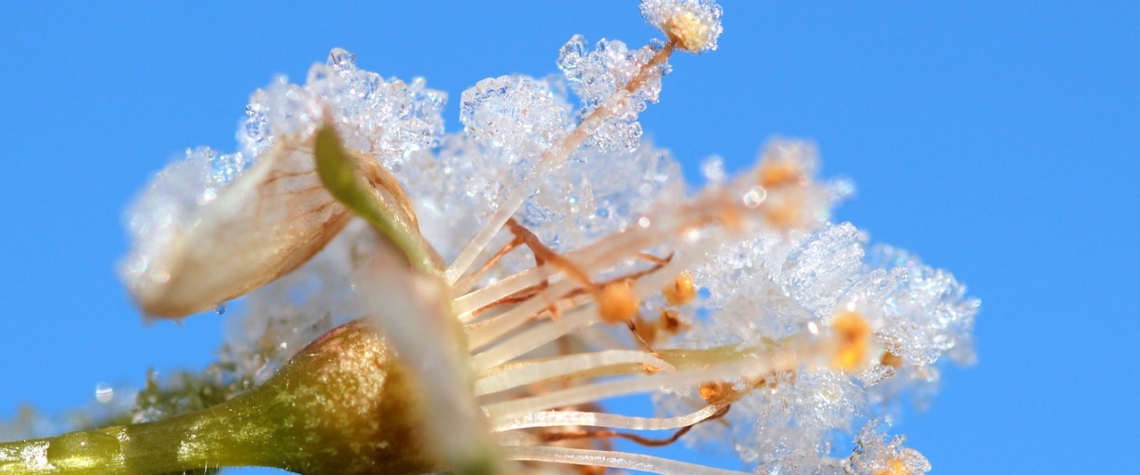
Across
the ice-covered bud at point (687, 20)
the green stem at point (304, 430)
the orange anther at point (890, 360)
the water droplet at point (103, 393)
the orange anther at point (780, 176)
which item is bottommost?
the green stem at point (304, 430)

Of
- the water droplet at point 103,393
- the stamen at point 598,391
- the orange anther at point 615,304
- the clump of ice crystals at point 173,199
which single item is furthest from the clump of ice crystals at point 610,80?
the water droplet at point 103,393

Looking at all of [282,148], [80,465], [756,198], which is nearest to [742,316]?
[756,198]

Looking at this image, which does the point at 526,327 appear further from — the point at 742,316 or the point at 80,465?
the point at 80,465

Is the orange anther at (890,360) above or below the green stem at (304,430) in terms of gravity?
above

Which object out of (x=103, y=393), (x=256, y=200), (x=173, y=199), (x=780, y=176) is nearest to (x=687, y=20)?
(x=780, y=176)

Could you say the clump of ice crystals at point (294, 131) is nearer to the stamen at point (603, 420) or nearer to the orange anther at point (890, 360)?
the stamen at point (603, 420)

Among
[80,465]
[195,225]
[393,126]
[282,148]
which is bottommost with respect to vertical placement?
[80,465]

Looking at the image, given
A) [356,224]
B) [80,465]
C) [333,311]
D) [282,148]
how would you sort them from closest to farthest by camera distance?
[80,465] < [282,148] < [356,224] < [333,311]

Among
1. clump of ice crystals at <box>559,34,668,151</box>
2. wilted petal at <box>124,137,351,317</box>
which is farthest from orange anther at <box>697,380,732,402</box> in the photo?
wilted petal at <box>124,137,351,317</box>
